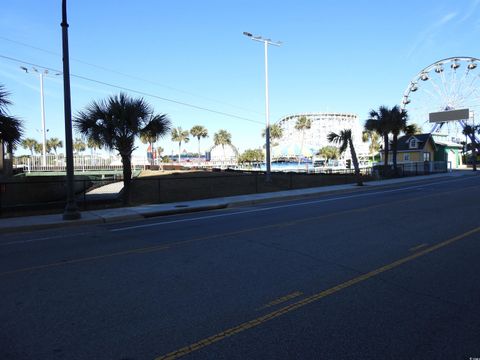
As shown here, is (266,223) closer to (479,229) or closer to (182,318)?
(479,229)

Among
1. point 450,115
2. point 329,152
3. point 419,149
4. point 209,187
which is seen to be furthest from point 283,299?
point 329,152

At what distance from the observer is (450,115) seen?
69.1 m

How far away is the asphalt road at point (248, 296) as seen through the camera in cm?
364

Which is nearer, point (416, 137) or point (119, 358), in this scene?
point (119, 358)

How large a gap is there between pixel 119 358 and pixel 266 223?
8.01m

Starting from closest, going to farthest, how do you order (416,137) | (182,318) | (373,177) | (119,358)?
(119,358), (182,318), (373,177), (416,137)

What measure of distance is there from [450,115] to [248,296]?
248 ft

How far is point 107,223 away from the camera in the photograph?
498 inches

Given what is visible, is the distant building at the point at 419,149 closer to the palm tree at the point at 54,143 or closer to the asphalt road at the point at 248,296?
the asphalt road at the point at 248,296

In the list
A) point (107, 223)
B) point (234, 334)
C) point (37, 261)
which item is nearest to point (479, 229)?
point (234, 334)

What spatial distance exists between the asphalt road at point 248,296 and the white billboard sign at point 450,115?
2644 inches

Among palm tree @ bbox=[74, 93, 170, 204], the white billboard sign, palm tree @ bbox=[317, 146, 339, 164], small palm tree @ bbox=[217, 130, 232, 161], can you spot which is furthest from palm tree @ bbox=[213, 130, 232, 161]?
palm tree @ bbox=[74, 93, 170, 204]

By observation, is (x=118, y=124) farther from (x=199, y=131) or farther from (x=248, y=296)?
(x=199, y=131)

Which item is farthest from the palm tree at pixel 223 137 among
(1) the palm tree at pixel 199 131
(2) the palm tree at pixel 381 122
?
(2) the palm tree at pixel 381 122
